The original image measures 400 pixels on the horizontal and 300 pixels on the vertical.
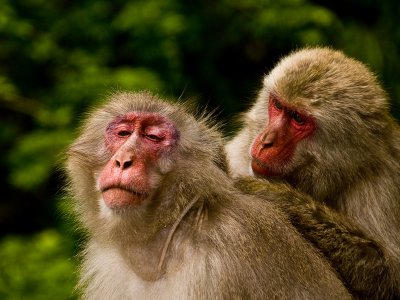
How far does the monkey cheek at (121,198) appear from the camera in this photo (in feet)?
11.4

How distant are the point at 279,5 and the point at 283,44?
18.1 inches

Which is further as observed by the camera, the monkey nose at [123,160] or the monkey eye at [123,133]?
the monkey eye at [123,133]

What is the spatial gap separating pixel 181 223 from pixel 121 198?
0.30 meters

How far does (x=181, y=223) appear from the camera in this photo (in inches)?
141

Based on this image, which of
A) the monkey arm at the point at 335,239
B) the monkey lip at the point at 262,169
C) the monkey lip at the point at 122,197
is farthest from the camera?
the monkey lip at the point at 262,169

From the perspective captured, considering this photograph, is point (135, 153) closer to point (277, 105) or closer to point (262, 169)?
point (262, 169)

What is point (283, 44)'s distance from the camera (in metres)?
7.61

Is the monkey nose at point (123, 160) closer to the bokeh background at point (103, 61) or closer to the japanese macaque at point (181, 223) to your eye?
the japanese macaque at point (181, 223)

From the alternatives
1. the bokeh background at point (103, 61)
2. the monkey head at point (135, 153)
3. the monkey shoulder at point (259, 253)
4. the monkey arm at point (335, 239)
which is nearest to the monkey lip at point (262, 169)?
the monkey arm at point (335, 239)

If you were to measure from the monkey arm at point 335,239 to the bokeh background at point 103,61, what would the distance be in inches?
106

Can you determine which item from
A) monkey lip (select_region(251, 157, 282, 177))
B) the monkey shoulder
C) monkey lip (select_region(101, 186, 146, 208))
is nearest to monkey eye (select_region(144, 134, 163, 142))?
monkey lip (select_region(101, 186, 146, 208))

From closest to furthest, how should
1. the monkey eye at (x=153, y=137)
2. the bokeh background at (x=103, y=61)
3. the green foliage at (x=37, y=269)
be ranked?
the monkey eye at (x=153, y=137), the green foliage at (x=37, y=269), the bokeh background at (x=103, y=61)

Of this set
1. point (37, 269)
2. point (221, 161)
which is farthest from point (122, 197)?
point (37, 269)

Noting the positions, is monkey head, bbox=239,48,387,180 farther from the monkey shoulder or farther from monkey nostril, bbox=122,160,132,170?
monkey nostril, bbox=122,160,132,170
